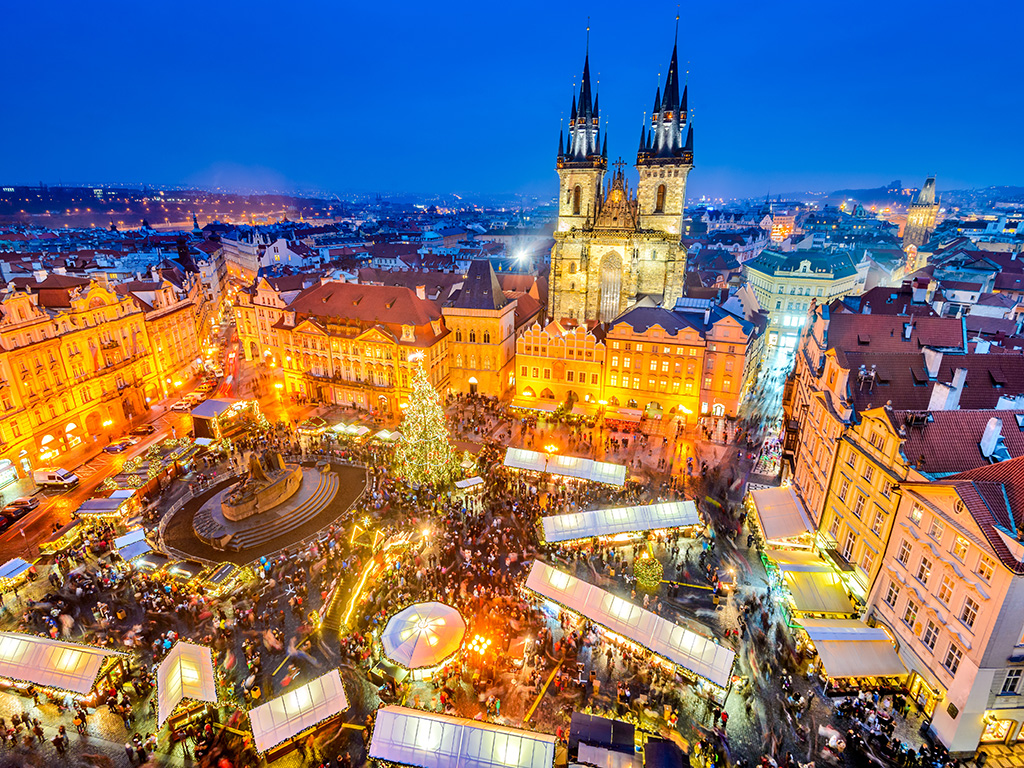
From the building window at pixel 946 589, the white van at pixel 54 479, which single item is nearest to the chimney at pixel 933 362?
the building window at pixel 946 589

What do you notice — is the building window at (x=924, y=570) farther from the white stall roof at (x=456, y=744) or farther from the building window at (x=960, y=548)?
the white stall roof at (x=456, y=744)

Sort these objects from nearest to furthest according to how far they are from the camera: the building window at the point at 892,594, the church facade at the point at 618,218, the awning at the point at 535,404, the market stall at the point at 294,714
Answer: the market stall at the point at 294,714 < the building window at the point at 892,594 < the awning at the point at 535,404 < the church facade at the point at 618,218

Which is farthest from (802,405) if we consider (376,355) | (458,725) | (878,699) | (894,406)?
(376,355)

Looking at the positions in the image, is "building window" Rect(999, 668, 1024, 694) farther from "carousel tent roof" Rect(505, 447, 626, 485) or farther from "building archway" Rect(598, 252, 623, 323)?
"building archway" Rect(598, 252, 623, 323)

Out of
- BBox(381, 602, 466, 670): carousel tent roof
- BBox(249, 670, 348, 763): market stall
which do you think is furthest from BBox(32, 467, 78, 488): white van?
BBox(381, 602, 466, 670): carousel tent roof

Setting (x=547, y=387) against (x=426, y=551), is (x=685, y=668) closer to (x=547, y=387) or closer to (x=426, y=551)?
(x=426, y=551)
